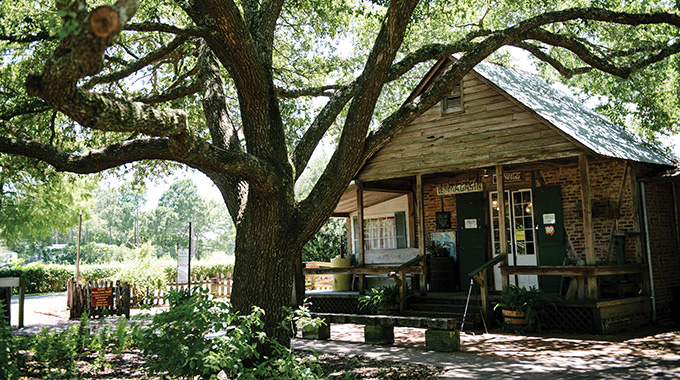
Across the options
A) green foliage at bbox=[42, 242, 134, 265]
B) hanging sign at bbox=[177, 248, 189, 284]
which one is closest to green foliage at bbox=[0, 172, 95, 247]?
hanging sign at bbox=[177, 248, 189, 284]

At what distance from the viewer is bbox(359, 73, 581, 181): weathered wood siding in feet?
41.8

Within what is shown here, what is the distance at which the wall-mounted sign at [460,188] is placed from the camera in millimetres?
15602

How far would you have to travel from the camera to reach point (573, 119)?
14125mm

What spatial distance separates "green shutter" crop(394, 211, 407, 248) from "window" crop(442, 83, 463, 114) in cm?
429

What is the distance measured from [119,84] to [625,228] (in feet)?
40.8

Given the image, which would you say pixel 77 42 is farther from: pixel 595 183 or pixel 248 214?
pixel 595 183

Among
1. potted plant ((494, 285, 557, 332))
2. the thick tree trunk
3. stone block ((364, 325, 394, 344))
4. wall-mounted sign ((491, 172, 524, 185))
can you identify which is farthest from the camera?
wall-mounted sign ((491, 172, 524, 185))

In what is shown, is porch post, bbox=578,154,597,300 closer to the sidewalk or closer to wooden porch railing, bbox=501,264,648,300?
wooden porch railing, bbox=501,264,648,300

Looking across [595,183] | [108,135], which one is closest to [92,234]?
[108,135]

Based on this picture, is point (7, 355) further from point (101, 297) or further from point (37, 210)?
point (37, 210)

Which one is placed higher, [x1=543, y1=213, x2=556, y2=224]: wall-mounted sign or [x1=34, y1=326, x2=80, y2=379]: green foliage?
[x1=543, y1=213, x2=556, y2=224]: wall-mounted sign

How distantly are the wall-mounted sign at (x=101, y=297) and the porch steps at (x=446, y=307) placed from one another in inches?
350

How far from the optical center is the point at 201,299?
6.12 metres

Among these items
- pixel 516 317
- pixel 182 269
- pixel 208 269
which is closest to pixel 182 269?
pixel 182 269
